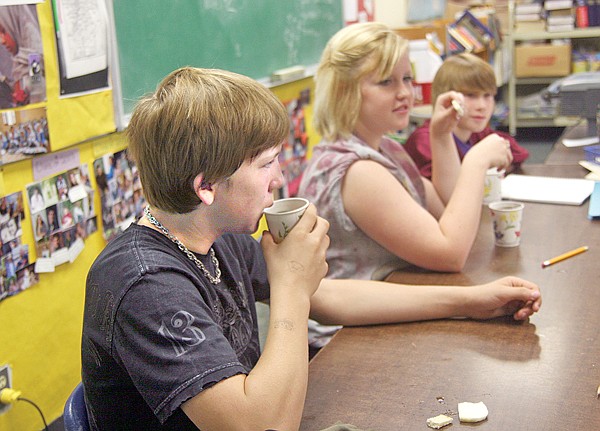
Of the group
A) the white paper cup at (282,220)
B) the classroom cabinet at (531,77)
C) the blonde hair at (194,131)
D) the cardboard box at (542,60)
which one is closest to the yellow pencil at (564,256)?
the white paper cup at (282,220)

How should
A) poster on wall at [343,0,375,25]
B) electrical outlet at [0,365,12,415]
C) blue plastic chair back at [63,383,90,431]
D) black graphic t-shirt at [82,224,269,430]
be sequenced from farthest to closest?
poster on wall at [343,0,375,25] → electrical outlet at [0,365,12,415] → blue plastic chair back at [63,383,90,431] → black graphic t-shirt at [82,224,269,430]

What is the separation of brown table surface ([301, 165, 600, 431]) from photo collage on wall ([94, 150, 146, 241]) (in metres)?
0.99

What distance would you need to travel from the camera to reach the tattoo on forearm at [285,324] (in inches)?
42.0

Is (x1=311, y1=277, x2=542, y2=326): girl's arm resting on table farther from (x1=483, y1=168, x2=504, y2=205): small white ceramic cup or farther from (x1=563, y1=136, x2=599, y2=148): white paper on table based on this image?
→ (x1=563, y1=136, x2=599, y2=148): white paper on table

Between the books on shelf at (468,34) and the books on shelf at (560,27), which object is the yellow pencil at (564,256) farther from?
the books on shelf at (560,27)

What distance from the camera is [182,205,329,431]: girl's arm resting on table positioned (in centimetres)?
93

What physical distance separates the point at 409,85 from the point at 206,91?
39.6 inches

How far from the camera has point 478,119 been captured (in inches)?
99.2

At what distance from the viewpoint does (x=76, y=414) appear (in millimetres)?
1056

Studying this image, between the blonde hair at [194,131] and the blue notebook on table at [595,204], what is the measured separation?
3.82 feet

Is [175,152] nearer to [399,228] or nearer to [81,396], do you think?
[81,396]

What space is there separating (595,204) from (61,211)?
1426mm

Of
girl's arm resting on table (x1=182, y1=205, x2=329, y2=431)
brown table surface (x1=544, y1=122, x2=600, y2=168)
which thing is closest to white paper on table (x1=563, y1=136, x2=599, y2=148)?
brown table surface (x1=544, y1=122, x2=600, y2=168)

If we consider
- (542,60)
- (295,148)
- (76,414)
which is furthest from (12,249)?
(542,60)
